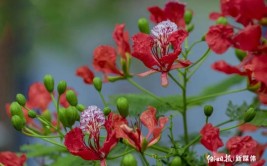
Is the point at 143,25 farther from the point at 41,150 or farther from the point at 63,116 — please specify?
the point at 41,150

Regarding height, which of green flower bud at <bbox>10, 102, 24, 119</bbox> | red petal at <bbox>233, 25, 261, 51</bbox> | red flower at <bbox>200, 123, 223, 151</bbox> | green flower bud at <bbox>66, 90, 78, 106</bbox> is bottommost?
red flower at <bbox>200, 123, 223, 151</bbox>

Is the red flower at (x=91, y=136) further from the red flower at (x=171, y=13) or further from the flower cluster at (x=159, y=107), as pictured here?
the red flower at (x=171, y=13)

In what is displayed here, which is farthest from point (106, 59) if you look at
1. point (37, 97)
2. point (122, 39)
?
point (37, 97)

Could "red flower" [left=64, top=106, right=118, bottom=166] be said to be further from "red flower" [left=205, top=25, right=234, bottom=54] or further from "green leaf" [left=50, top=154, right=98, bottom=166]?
"red flower" [left=205, top=25, right=234, bottom=54]

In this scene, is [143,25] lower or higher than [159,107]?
higher

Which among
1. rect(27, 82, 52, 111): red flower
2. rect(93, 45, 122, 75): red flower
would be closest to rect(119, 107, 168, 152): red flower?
rect(93, 45, 122, 75): red flower

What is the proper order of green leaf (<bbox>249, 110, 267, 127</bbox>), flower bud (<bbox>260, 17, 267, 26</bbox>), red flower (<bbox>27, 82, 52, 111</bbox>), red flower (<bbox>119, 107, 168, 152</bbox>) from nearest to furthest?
red flower (<bbox>119, 107, 168, 152</bbox>)
green leaf (<bbox>249, 110, 267, 127</bbox>)
flower bud (<bbox>260, 17, 267, 26</bbox>)
red flower (<bbox>27, 82, 52, 111</bbox>)

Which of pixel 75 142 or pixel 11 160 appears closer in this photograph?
pixel 75 142
